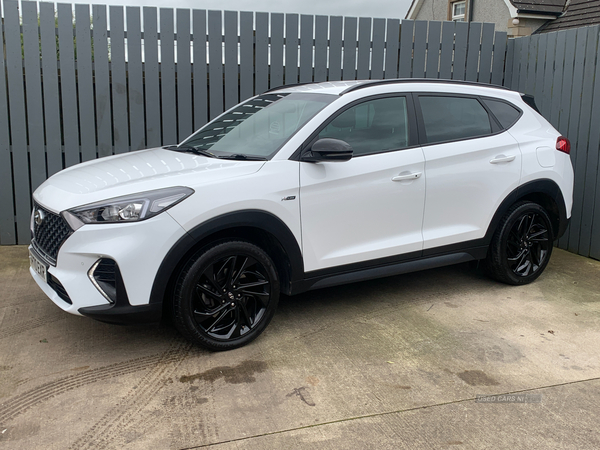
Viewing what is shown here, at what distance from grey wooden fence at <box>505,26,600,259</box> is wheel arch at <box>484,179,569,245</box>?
1.27 metres

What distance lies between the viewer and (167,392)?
3.41m

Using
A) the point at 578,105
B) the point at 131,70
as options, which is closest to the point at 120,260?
the point at 131,70

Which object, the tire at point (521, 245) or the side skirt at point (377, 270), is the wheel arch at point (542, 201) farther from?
the side skirt at point (377, 270)

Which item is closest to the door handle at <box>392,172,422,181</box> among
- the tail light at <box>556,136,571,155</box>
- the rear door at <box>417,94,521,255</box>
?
the rear door at <box>417,94,521,255</box>

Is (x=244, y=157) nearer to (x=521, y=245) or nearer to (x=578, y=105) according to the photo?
(x=521, y=245)

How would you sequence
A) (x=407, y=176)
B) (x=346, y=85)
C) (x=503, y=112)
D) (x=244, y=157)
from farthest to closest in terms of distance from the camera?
(x=503, y=112) < (x=346, y=85) < (x=407, y=176) < (x=244, y=157)

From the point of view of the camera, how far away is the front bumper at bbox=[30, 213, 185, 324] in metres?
3.39

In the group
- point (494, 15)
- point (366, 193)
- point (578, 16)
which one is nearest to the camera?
point (366, 193)

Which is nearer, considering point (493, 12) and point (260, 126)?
point (260, 126)

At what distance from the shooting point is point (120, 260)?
3.39 meters

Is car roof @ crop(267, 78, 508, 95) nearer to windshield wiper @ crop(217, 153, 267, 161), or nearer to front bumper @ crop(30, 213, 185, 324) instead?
windshield wiper @ crop(217, 153, 267, 161)

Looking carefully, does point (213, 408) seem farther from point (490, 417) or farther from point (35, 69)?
point (35, 69)

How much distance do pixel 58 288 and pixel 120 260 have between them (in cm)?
56

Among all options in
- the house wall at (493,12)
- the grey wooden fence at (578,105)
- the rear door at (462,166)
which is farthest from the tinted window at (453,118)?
the house wall at (493,12)
